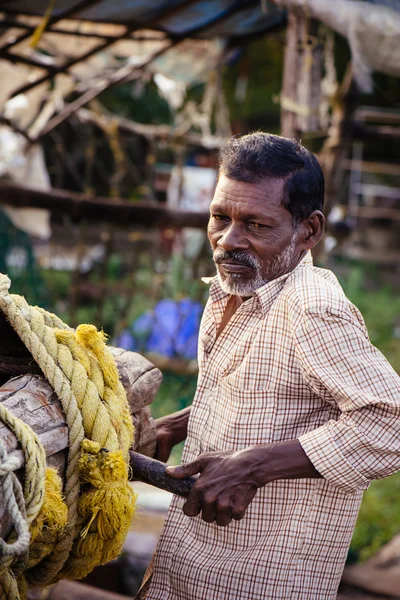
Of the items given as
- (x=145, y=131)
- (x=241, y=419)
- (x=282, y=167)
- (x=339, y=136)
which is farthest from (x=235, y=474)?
(x=145, y=131)

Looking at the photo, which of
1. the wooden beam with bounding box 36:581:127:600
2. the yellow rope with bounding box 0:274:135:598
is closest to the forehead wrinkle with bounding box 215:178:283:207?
the yellow rope with bounding box 0:274:135:598

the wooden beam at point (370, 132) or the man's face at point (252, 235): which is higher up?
the man's face at point (252, 235)

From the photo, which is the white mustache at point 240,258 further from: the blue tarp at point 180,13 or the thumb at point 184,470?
the blue tarp at point 180,13

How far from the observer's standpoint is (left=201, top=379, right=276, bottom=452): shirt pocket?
1.69 metres

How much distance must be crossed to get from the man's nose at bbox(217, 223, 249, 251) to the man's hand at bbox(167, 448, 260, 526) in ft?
1.58

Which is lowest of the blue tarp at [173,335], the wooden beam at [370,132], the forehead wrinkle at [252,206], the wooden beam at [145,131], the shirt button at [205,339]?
the blue tarp at [173,335]

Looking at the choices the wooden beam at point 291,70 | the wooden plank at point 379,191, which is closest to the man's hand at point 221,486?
the wooden beam at point 291,70

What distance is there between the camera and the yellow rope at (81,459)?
1444mm

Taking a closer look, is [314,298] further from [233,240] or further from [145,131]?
[145,131]

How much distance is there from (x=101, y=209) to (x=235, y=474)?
4.08 metres

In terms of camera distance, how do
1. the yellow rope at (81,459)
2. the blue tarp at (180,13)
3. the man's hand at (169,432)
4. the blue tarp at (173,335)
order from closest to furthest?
the yellow rope at (81,459) → the man's hand at (169,432) → the blue tarp at (180,13) → the blue tarp at (173,335)

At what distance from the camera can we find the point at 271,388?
1.69 m

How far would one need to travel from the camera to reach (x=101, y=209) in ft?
17.8

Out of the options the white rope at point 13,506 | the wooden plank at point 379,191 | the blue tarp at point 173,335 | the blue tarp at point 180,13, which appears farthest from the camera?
the wooden plank at point 379,191
